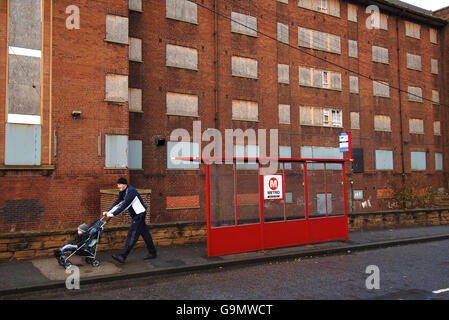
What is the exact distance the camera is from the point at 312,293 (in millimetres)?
6602

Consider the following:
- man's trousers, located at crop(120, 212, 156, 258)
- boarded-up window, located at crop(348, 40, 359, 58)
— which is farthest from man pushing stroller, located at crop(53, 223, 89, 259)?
boarded-up window, located at crop(348, 40, 359, 58)

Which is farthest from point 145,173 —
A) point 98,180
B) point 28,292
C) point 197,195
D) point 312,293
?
point 312,293

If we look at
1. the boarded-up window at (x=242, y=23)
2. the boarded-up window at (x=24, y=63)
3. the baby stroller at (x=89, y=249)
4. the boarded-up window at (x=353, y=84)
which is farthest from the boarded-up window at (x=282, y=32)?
the baby stroller at (x=89, y=249)

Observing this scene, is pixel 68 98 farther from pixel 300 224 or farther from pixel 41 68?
pixel 300 224

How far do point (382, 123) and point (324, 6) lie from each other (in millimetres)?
10321

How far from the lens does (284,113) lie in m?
25.3

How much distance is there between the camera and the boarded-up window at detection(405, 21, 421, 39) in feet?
105

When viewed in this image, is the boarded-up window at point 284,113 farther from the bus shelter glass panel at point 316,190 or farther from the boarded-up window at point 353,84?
the bus shelter glass panel at point 316,190

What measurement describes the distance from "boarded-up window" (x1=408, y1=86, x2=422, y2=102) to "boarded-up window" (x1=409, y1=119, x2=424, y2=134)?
1813 mm

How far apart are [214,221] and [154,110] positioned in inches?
483

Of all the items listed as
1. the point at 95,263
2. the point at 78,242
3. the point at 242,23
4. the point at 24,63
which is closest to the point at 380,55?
the point at 242,23

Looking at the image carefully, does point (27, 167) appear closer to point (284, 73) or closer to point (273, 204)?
point (273, 204)

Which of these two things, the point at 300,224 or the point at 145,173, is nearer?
the point at 300,224

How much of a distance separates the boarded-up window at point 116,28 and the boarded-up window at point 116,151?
14.1 feet
